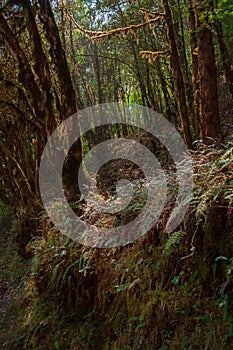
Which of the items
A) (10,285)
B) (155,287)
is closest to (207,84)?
(155,287)

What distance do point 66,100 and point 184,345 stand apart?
6468mm

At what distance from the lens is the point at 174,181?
15.2 ft

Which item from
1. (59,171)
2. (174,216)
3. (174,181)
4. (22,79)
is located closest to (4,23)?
(22,79)

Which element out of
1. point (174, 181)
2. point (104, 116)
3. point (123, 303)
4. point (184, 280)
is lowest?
Answer: point (104, 116)

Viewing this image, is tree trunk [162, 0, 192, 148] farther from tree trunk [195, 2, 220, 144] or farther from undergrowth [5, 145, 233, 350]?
undergrowth [5, 145, 233, 350]

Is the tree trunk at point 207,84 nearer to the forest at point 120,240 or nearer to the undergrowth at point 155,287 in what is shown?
the forest at point 120,240

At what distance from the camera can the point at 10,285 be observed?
10109 mm

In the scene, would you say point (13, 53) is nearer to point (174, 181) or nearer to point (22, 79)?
point (22, 79)

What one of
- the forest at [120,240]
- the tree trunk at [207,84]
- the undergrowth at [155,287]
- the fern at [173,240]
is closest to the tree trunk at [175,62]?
the forest at [120,240]

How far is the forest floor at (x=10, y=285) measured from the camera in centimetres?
661

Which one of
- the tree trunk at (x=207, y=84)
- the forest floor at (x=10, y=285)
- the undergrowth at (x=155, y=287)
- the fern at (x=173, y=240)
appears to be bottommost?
the forest floor at (x=10, y=285)

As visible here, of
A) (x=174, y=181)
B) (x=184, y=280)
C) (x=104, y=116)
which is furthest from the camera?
(x=104, y=116)

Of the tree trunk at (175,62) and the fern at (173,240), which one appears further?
the tree trunk at (175,62)

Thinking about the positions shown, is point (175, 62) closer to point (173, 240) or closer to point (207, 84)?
point (207, 84)
